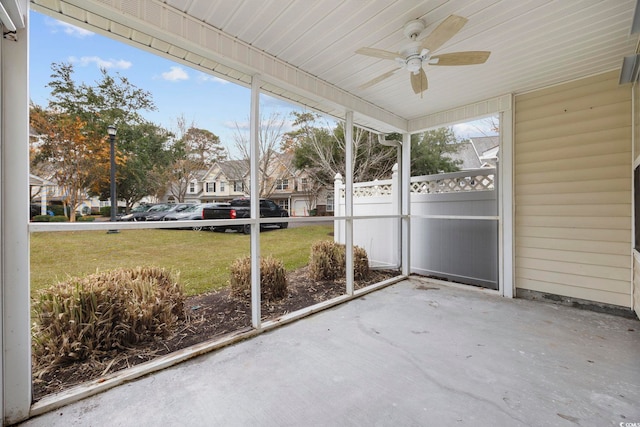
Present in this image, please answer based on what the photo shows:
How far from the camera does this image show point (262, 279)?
344 cm

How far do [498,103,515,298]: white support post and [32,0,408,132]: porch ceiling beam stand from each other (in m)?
2.36

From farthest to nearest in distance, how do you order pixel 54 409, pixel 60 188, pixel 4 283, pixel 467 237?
pixel 467 237 < pixel 60 188 < pixel 54 409 < pixel 4 283

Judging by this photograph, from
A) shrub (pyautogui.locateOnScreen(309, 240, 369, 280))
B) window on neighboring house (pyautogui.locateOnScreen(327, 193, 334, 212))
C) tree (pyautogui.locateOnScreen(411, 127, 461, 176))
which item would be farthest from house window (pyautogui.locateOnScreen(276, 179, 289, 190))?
tree (pyautogui.locateOnScreen(411, 127, 461, 176))

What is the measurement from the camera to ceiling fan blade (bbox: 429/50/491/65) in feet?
6.81

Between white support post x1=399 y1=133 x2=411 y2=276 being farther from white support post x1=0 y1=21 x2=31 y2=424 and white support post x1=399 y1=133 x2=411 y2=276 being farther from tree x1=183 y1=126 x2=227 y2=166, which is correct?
white support post x1=0 y1=21 x2=31 y2=424

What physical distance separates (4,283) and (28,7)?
1619 millimetres

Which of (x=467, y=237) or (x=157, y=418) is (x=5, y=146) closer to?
(x=157, y=418)

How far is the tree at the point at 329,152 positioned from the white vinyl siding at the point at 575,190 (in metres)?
2.77

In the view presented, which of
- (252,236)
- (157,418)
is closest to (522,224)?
(252,236)

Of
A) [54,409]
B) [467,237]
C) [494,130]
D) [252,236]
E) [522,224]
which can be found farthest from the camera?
[494,130]

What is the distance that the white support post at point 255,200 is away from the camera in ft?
8.75

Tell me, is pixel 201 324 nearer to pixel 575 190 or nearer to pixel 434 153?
pixel 575 190

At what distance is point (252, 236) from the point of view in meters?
2.69

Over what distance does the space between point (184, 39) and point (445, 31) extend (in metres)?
1.90
